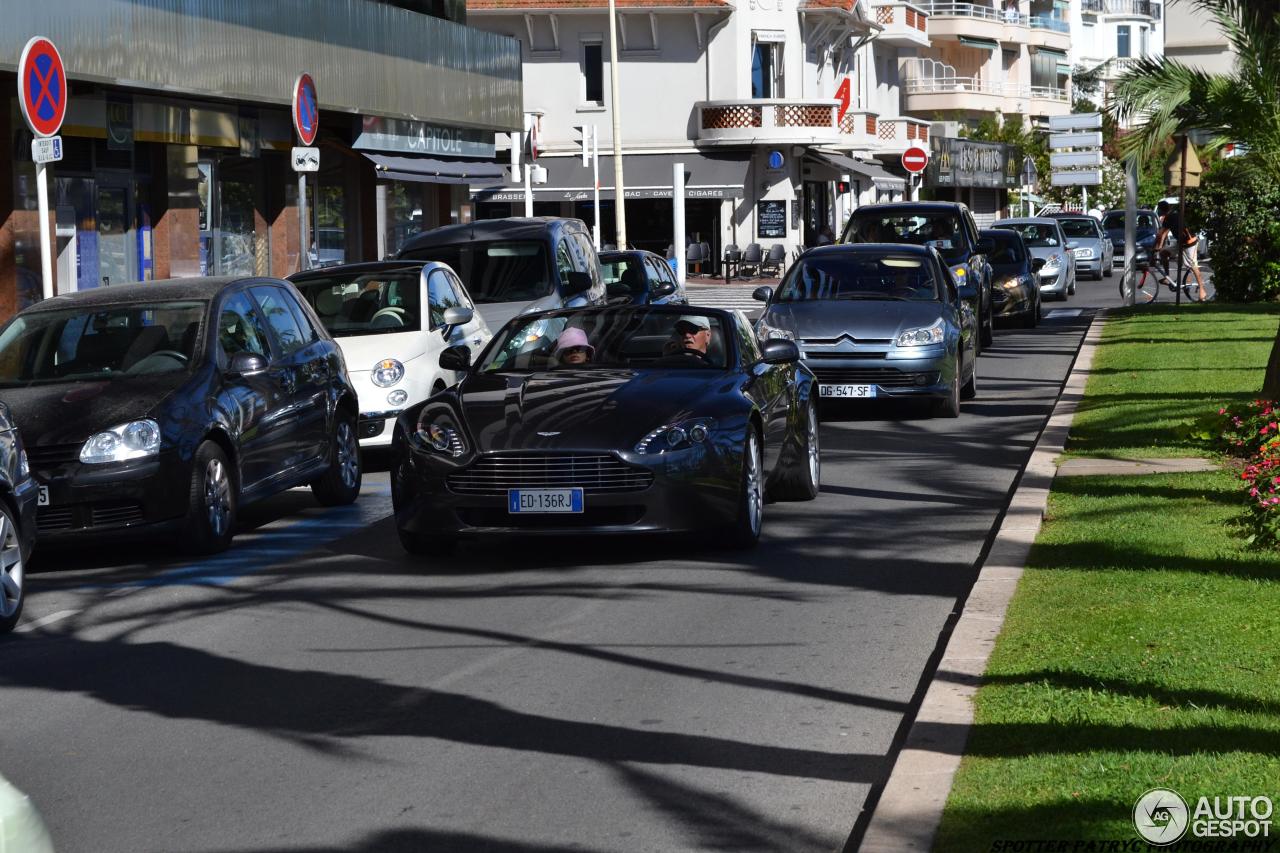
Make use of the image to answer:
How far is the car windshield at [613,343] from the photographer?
11992 mm

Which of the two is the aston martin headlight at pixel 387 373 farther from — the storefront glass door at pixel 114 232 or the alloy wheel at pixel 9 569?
the storefront glass door at pixel 114 232

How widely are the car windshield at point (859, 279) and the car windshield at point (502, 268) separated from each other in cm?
247

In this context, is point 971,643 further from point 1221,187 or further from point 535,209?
point 535,209

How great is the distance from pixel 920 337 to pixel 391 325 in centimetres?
482

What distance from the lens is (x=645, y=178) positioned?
55.7 meters

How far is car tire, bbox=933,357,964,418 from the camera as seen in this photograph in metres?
18.2

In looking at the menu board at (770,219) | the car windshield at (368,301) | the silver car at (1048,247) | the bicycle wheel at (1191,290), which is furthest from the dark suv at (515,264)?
the menu board at (770,219)

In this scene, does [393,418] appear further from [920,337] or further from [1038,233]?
[1038,233]

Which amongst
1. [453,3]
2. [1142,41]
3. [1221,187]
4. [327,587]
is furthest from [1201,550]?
[1142,41]

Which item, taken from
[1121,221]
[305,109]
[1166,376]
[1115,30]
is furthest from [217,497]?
[1115,30]

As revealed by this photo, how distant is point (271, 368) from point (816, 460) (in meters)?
3.62

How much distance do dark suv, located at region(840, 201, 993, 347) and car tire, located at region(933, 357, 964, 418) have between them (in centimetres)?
806

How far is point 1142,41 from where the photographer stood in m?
136

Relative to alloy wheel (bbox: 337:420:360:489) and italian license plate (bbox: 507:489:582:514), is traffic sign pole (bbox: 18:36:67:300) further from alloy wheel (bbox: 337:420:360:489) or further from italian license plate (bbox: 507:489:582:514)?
italian license plate (bbox: 507:489:582:514)
